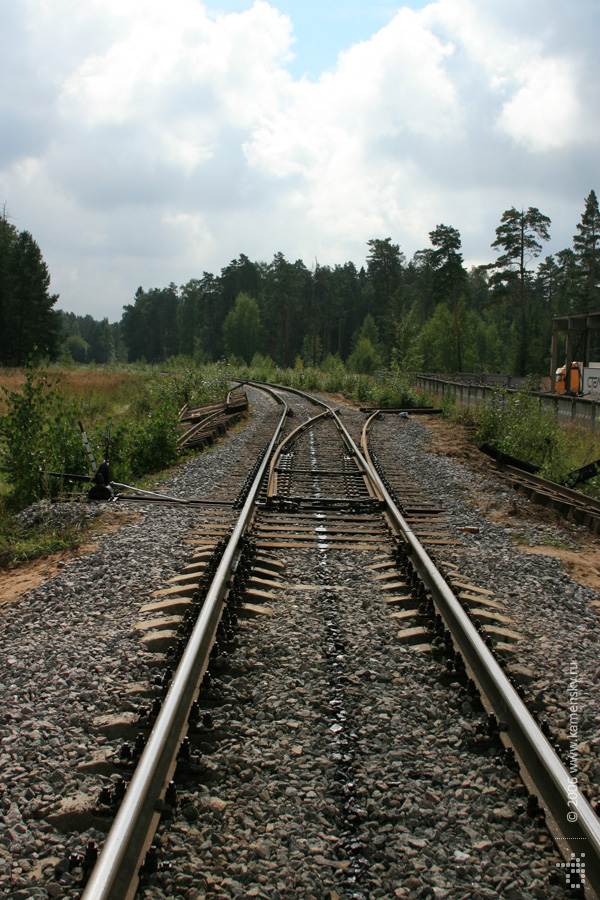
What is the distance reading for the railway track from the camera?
1951 millimetres

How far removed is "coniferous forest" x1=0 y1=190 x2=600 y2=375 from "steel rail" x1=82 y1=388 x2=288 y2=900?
2170 centimetres

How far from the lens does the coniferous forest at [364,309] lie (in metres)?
50.7

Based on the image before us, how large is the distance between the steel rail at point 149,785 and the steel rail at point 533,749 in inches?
54.8

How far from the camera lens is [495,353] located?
82562 mm

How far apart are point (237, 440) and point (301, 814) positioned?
10.4 m

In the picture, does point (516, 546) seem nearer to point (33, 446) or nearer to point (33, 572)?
point (33, 572)

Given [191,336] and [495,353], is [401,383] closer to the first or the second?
[495,353]

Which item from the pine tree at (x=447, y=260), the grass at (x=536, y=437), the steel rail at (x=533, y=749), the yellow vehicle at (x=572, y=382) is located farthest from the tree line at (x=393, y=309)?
the steel rail at (x=533, y=749)

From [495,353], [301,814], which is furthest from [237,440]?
[495,353]

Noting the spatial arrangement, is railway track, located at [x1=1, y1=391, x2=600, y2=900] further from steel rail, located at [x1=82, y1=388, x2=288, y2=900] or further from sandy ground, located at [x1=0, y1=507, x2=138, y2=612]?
sandy ground, located at [x1=0, y1=507, x2=138, y2=612]

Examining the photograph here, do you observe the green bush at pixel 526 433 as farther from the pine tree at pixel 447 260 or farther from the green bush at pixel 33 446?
the pine tree at pixel 447 260

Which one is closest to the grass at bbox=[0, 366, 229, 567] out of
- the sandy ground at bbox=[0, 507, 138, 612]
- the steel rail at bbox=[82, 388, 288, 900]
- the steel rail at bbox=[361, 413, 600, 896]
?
the sandy ground at bbox=[0, 507, 138, 612]

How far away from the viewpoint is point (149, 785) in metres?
2.17

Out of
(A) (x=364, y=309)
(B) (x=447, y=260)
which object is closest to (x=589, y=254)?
(B) (x=447, y=260)
